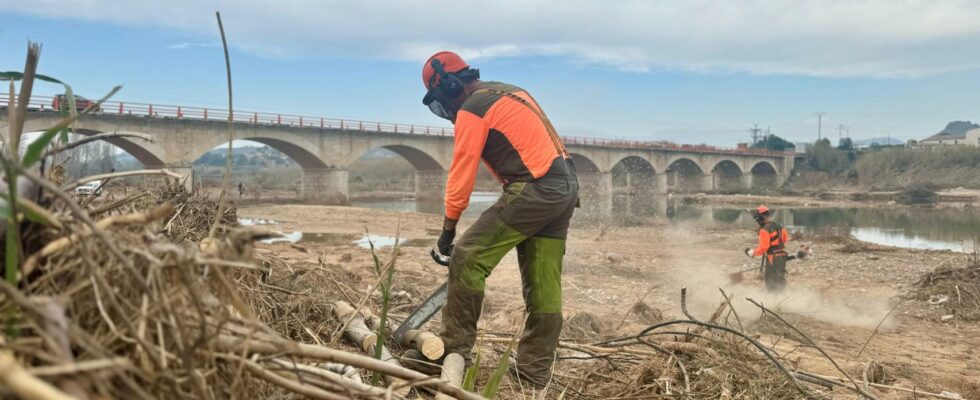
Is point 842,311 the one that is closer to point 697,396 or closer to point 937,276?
point 937,276

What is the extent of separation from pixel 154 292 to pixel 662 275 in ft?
34.3

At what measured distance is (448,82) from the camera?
3.49 metres

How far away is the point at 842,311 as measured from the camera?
821cm

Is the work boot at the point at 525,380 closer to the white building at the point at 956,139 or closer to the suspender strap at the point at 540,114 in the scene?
the suspender strap at the point at 540,114

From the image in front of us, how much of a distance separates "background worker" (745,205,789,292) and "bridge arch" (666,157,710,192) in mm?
57837

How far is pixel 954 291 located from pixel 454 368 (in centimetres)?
845

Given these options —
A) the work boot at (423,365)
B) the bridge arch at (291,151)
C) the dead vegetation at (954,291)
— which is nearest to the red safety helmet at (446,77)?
the work boot at (423,365)

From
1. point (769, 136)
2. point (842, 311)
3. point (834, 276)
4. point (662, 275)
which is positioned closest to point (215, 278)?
point (842, 311)

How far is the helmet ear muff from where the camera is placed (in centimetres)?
348

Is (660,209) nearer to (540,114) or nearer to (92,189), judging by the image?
(540,114)

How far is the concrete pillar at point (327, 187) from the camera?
126ft

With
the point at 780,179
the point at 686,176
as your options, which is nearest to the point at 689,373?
the point at 686,176

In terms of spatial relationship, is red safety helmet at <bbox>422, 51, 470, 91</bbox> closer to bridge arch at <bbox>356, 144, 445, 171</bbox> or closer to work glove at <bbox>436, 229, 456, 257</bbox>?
work glove at <bbox>436, 229, 456, 257</bbox>

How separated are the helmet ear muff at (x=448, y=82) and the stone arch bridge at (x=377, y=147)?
31.3 ft
